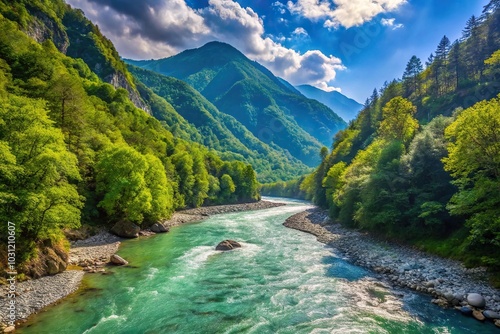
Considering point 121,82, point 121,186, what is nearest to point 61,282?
point 121,186

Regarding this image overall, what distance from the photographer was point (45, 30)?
110125 mm

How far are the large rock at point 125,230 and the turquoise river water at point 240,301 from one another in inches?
384

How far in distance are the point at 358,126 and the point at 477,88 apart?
130 feet

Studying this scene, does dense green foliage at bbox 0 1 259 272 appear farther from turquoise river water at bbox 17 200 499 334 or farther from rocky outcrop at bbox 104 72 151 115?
rocky outcrop at bbox 104 72 151 115

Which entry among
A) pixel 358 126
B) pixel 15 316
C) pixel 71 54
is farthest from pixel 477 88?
pixel 71 54

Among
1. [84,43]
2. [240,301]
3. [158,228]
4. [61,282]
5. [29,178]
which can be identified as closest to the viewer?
[240,301]

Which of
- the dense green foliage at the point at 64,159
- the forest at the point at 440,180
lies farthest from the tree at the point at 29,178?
the forest at the point at 440,180

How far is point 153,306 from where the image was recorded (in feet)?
66.8

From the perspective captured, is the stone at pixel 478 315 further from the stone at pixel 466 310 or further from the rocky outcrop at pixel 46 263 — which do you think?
the rocky outcrop at pixel 46 263

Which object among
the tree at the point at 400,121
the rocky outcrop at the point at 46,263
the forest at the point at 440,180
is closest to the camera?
the rocky outcrop at the point at 46,263

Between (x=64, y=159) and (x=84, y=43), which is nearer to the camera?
(x=64, y=159)

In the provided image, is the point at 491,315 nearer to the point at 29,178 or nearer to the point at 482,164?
the point at 482,164

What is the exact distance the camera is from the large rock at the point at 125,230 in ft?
141

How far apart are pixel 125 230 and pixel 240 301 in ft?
94.6
